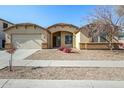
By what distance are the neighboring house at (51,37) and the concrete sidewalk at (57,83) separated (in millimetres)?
16189

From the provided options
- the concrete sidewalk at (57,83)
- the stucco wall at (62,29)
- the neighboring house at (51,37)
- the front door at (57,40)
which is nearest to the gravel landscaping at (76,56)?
the neighboring house at (51,37)

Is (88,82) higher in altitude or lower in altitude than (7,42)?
lower

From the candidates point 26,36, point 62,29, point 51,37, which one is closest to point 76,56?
point 26,36

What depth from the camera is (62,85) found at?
23.3 feet

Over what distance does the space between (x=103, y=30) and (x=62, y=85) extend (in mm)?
13933

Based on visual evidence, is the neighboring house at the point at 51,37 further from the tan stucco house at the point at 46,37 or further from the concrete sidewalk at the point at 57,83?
the concrete sidewalk at the point at 57,83

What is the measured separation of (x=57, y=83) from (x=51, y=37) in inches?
925

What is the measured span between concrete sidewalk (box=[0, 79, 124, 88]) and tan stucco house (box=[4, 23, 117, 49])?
17278 millimetres

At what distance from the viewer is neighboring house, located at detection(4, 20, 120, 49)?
2500 cm

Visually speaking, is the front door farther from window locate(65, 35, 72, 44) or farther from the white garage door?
the white garage door

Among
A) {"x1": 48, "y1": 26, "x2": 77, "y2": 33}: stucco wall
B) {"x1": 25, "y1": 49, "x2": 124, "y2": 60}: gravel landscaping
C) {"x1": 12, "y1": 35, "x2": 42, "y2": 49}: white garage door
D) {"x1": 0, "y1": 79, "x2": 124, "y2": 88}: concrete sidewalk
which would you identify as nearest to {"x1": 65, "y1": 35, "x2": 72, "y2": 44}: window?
{"x1": 48, "y1": 26, "x2": 77, "y2": 33}: stucco wall

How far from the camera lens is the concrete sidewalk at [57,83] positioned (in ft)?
22.9

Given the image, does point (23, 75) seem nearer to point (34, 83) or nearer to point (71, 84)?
point (34, 83)
